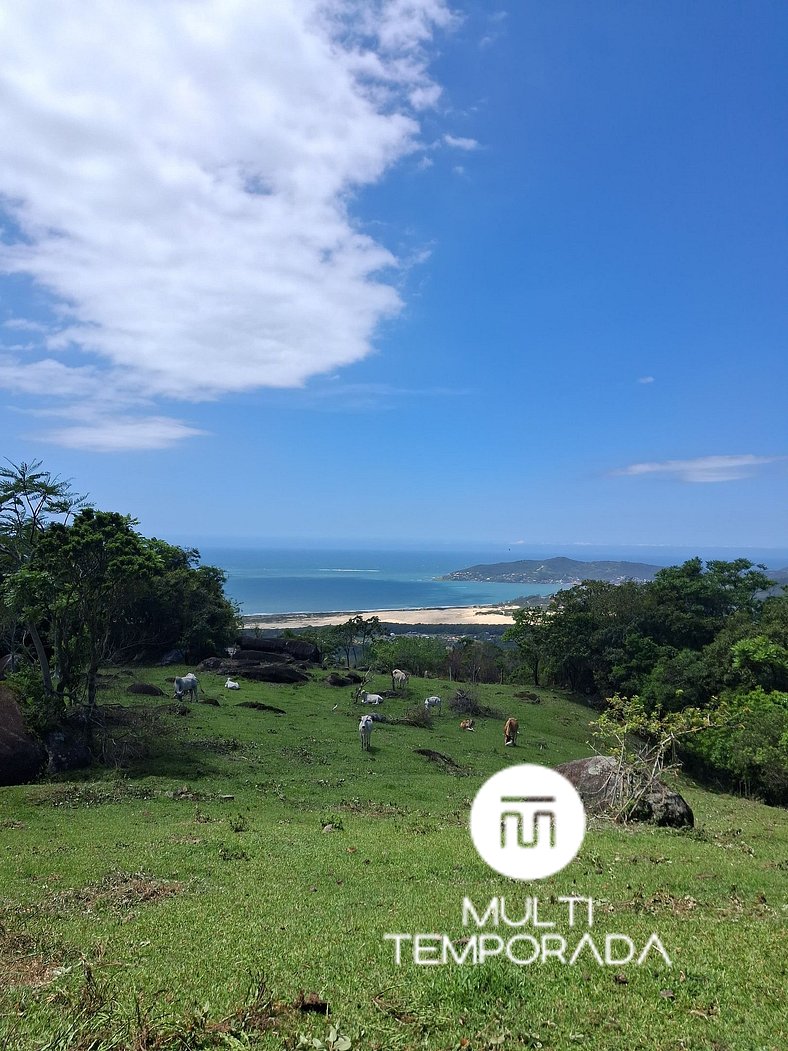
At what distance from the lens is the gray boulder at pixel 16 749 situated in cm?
1789

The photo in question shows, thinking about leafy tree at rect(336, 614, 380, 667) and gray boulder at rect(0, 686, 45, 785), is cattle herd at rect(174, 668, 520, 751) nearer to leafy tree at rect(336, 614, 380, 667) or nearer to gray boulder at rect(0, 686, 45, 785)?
gray boulder at rect(0, 686, 45, 785)

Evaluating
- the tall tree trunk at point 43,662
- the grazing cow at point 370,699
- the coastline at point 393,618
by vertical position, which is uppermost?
the tall tree trunk at point 43,662

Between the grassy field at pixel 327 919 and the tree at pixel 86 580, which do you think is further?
the tree at pixel 86 580

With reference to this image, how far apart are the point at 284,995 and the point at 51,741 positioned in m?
16.6

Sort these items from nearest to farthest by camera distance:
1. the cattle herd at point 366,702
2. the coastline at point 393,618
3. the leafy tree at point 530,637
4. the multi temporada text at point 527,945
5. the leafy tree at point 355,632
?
the multi temporada text at point 527,945, the cattle herd at point 366,702, the leafy tree at point 530,637, the leafy tree at point 355,632, the coastline at point 393,618

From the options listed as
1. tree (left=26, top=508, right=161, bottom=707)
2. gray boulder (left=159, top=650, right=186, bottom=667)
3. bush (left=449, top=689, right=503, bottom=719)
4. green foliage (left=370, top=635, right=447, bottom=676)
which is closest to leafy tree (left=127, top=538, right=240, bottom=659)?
gray boulder (left=159, top=650, right=186, bottom=667)

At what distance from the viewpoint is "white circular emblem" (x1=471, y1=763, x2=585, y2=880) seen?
38.2 ft

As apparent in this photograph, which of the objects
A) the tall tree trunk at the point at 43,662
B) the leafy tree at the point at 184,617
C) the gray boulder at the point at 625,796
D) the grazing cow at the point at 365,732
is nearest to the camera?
the gray boulder at the point at 625,796

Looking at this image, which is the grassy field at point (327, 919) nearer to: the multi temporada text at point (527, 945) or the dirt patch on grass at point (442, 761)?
the multi temporada text at point (527, 945)

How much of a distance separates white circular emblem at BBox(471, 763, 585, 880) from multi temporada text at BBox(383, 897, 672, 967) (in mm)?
2667

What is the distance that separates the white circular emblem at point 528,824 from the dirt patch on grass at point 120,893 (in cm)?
583

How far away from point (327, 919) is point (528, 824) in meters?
7.61

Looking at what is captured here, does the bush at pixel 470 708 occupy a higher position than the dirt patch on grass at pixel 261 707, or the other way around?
the dirt patch on grass at pixel 261 707

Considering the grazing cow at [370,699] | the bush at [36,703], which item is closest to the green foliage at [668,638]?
the grazing cow at [370,699]
